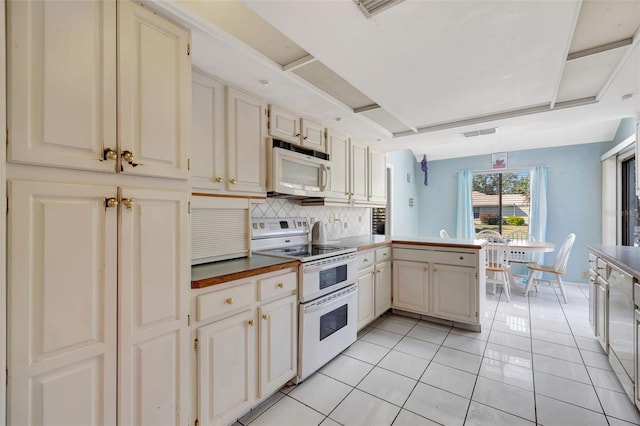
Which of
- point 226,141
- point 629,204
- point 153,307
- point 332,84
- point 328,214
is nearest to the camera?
point 153,307

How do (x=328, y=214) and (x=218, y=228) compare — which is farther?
(x=328, y=214)

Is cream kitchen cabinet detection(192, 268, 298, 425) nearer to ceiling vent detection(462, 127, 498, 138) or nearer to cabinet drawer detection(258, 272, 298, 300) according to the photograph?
cabinet drawer detection(258, 272, 298, 300)

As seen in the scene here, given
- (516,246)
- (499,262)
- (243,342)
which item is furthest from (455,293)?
(243,342)

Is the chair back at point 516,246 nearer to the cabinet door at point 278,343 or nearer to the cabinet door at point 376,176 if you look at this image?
the cabinet door at point 376,176

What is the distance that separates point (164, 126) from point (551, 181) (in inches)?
233

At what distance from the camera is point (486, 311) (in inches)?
139

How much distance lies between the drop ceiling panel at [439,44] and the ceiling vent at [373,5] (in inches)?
1.4

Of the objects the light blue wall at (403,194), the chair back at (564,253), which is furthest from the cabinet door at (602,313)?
→ the light blue wall at (403,194)

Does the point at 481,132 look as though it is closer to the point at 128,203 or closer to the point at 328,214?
the point at 328,214

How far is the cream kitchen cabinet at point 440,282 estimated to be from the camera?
287 cm

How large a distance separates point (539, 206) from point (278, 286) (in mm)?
5084

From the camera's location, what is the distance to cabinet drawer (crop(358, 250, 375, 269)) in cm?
277

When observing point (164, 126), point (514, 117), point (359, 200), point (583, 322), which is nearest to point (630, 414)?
point (583, 322)

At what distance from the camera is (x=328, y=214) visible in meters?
3.41
